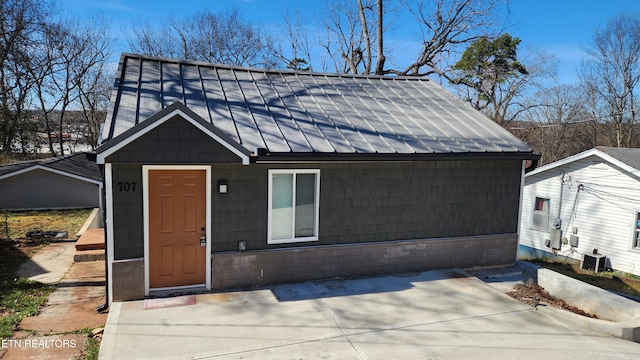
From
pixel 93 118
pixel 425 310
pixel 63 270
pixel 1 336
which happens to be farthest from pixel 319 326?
pixel 93 118

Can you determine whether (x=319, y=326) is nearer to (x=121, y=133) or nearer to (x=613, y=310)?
(x=121, y=133)

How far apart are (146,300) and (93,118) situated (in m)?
32.0

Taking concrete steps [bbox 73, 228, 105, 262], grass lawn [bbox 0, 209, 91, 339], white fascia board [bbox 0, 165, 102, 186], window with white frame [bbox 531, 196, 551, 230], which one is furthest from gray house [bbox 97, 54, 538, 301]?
window with white frame [bbox 531, 196, 551, 230]

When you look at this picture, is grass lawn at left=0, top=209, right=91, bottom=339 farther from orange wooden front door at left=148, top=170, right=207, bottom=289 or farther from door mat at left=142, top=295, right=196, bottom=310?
orange wooden front door at left=148, top=170, right=207, bottom=289

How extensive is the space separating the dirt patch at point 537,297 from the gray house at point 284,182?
1237 millimetres

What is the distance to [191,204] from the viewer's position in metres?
7.17

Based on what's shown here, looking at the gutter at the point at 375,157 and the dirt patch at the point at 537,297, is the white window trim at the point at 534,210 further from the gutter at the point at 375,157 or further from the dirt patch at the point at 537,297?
the dirt patch at the point at 537,297

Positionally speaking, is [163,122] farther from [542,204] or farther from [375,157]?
[542,204]

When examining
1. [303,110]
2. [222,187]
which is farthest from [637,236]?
[222,187]

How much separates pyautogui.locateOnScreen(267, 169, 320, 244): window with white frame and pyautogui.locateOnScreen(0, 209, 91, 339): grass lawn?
423cm

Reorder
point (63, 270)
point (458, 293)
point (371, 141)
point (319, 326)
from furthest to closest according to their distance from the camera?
point (63, 270) → point (371, 141) → point (458, 293) → point (319, 326)

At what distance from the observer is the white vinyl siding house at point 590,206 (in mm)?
15297

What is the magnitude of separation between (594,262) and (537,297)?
406 inches

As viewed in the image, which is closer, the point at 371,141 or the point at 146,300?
the point at 146,300
